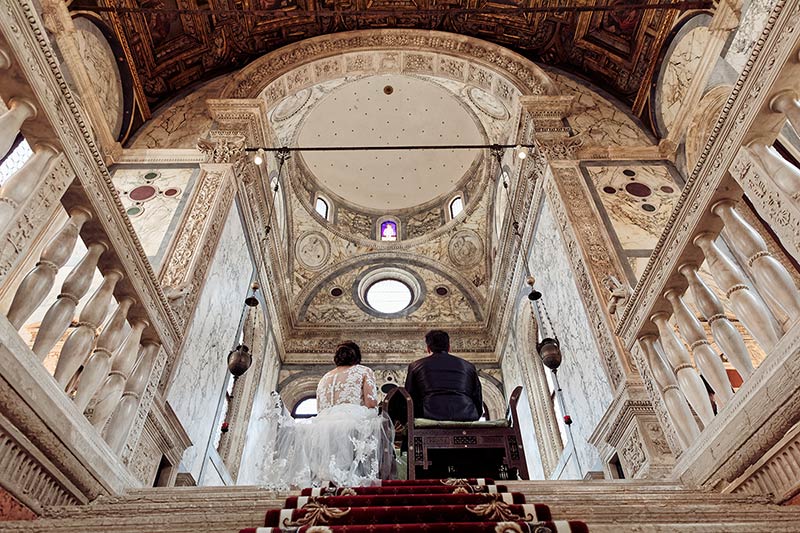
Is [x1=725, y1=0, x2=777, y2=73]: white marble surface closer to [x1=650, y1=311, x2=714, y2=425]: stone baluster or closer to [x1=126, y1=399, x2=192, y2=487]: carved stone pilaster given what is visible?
[x1=650, y1=311, x2=714, y2=425]: stone baluster

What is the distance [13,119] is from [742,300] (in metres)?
4.69

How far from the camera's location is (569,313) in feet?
29.3

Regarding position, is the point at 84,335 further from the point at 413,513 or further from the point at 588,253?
the point at 588,253

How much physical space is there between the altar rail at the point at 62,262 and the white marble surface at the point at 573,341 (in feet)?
19.3

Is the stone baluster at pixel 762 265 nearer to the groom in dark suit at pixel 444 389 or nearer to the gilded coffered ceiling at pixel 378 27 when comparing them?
the groom in dark suit at pixel 444 389

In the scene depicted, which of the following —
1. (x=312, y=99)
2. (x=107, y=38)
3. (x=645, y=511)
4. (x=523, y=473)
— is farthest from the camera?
(x=312, y=99)

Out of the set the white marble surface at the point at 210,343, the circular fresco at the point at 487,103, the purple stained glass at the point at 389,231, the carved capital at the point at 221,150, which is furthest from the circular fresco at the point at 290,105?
the purple stained glass at the point at 389,231

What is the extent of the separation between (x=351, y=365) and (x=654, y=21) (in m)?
9.13

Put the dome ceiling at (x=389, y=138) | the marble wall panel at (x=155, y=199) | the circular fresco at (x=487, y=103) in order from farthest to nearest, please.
→ 1. the dome ceiling at (x=389, y=138)
2. the circular fresco at (x=487, y=103)
3. the marble wall panel at (x=155, y=199)

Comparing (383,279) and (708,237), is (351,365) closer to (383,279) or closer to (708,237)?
(708,237)

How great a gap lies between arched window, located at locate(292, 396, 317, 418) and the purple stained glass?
210 inches

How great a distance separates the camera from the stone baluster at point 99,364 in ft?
12.9

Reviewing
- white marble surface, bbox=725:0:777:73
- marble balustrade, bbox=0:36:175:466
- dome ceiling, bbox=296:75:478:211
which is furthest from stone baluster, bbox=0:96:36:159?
dome ceiling, bbox=296:75:478:211

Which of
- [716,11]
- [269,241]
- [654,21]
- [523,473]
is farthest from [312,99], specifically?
[523,473]
